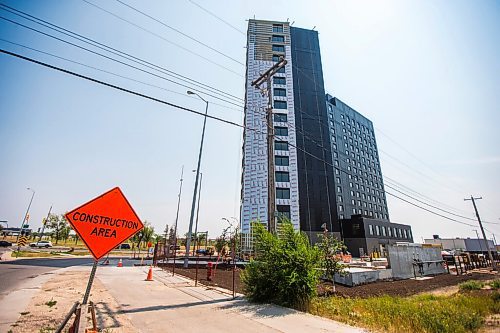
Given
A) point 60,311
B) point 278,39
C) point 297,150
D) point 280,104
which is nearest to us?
point 60,311

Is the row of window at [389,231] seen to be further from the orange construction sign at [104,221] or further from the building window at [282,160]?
the orange construction sign at [104,221]

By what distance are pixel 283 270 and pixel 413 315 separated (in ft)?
12.6

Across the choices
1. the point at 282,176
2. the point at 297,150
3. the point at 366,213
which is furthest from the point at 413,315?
the point at 366,213

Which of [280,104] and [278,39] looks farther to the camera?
[278,39]

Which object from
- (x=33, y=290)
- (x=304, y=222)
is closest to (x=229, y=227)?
(x=304, y=222)

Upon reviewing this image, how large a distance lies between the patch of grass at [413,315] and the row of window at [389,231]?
42329 mm

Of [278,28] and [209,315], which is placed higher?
[278,28]

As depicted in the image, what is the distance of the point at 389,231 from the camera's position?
53344 mm

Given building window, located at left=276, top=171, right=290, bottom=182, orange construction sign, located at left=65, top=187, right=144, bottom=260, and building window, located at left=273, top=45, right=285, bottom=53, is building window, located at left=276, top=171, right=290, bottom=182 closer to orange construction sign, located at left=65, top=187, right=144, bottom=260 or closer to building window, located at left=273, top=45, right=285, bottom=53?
building window, located at left=273, top=45, right=285, bottom=53

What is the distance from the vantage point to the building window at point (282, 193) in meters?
37.8

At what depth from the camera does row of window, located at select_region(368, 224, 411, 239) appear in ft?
155

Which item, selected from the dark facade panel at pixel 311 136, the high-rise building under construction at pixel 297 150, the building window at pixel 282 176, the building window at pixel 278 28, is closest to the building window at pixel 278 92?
the high-rise building under construction at pixel 297 150

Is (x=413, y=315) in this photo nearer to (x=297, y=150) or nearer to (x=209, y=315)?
(x=209, y=315)

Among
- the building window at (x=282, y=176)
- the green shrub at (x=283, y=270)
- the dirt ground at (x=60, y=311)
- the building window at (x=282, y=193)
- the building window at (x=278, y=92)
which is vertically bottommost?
the dirt ground at (x=60, y=311)
